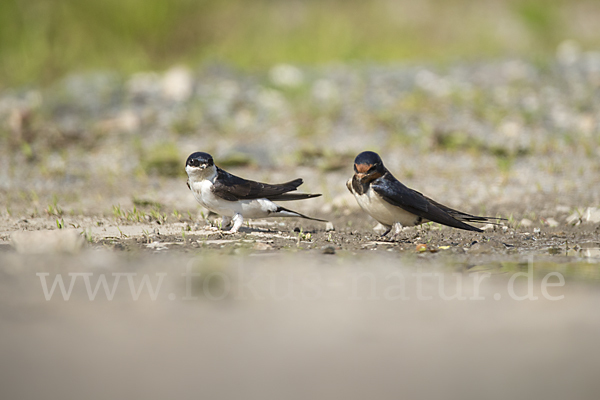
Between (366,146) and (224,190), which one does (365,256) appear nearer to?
(224,190)

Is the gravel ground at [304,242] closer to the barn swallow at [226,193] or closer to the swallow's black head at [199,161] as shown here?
the barn swallow at [226,193]

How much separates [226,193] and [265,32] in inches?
286

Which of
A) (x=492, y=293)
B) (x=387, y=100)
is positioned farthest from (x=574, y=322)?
(x=387, y=100)

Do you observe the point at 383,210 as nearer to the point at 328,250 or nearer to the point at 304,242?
the point at 304,242

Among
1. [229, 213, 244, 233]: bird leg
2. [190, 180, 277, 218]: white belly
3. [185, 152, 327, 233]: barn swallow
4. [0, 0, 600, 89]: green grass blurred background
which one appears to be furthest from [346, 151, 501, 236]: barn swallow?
[0, 0, 600, 89]: green grass blurred background

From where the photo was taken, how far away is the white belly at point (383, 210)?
409 cm

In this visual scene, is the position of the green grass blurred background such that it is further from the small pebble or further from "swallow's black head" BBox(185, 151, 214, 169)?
the small pebble

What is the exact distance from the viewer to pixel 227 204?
4266mm

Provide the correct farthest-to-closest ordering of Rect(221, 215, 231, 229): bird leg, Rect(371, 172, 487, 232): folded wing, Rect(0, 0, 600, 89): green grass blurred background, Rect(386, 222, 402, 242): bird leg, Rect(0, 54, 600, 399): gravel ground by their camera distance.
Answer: Rect(0, 0, 600, 89): green grass blurred background < Rect(221, 215, 231, 229): bird leg < Rect(386, 222, 402, 242): bird leg < Rect(371, 172, 487, 232): folded wing < Rect(0, 54, 600, 399): gravel ground

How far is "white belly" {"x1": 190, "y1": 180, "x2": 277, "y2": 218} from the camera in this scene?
4242 millimetres

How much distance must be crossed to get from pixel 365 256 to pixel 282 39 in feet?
25.7

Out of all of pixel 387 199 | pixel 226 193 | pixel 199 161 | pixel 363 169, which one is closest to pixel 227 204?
pixel 226 193

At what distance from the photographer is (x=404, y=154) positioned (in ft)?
23.1

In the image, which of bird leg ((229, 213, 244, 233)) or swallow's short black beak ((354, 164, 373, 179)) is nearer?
swallow's short black beak ((354, 164, 373, 179))
